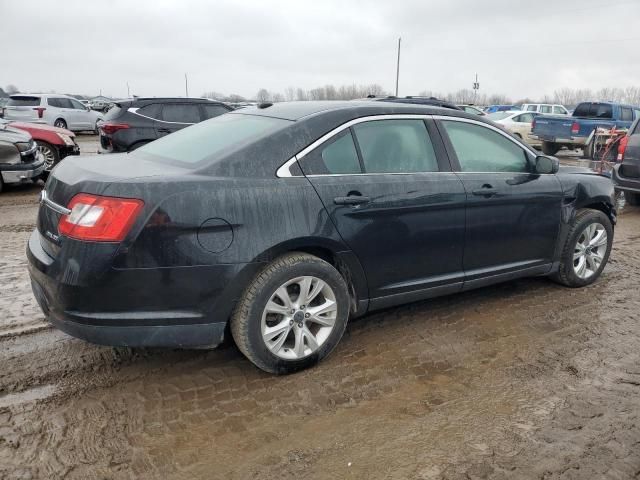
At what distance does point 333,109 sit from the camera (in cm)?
344

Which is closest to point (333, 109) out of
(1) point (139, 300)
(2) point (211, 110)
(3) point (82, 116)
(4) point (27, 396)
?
(1) point (139, 300)

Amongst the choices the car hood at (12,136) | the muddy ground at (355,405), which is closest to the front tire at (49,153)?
the car hood at (12,136)

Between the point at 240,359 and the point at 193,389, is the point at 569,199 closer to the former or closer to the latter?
the point at 240,359

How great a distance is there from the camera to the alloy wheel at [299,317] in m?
3.05

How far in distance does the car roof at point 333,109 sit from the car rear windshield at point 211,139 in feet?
0.32

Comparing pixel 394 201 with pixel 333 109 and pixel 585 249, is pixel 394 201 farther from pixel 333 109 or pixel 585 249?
pixel 585 249

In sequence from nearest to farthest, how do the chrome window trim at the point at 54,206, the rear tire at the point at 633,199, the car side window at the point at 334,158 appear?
the chrome window trim at the point at 54,206 < the car side window at the point at 334,158 < the rear tire at the point at 633,199

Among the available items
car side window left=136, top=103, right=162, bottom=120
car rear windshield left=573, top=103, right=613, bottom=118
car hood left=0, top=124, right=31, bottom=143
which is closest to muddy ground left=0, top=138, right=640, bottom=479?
car hood left=0, top=124, right=31, bottom=143

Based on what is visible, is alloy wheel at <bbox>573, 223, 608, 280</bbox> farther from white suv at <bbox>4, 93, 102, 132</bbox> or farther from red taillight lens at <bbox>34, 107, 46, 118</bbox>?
red taillight lens at <bbox>34, 107, 46, 118</bbox>

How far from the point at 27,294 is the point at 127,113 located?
259 inches

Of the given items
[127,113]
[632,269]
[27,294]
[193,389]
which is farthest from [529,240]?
[127,113]

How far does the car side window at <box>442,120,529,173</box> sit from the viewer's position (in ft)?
12.7

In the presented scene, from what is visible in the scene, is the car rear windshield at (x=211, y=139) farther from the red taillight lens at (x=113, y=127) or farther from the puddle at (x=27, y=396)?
the red taillight lens at (x=113, y=127)

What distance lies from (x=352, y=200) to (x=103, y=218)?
1438 millimetres
